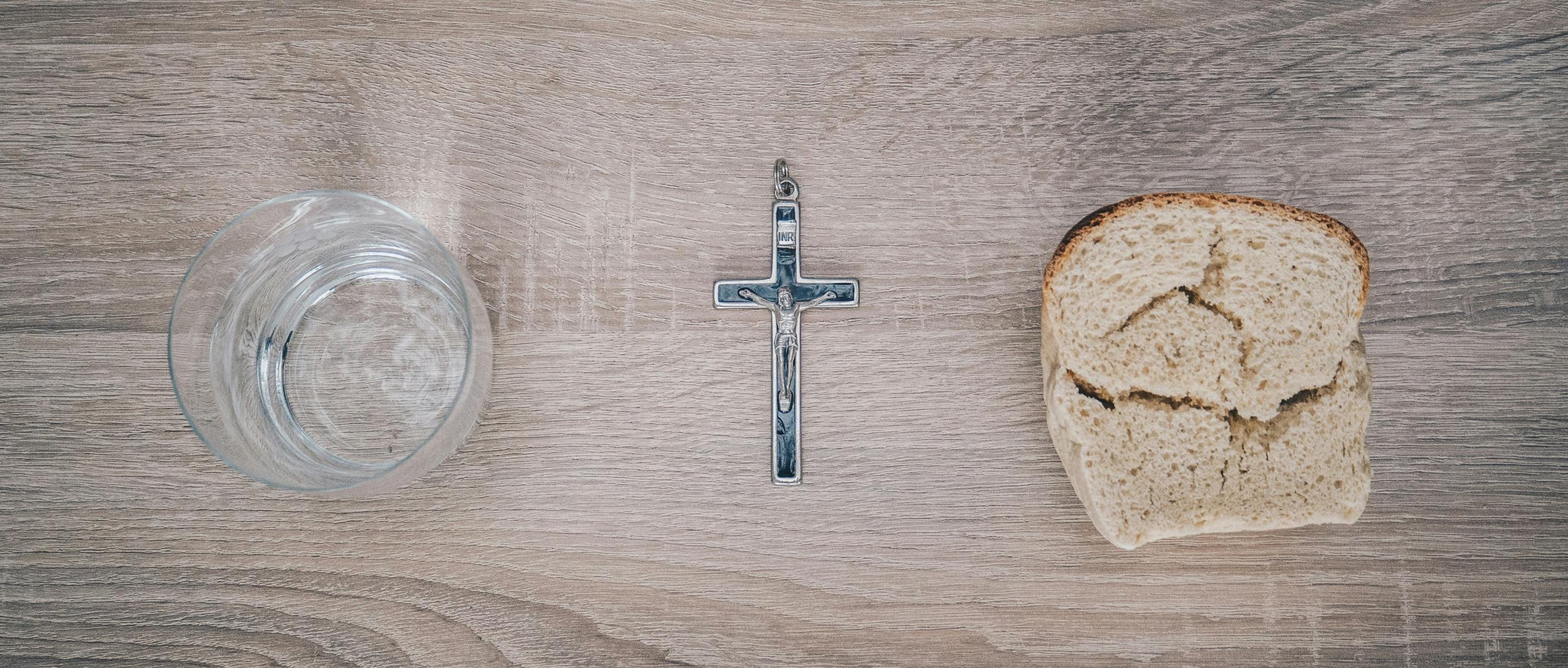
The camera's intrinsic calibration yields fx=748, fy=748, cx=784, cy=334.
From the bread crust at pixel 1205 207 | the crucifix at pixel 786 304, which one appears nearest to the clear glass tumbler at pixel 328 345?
the crucifix at pixel 786 304

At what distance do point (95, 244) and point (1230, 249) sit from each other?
1.76 meters

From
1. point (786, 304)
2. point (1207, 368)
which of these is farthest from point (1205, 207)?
point (786, 304)

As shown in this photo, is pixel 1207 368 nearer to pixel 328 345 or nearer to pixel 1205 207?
pixel 1205 207

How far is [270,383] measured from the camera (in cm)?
115

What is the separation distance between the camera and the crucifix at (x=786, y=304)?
44.4 inches

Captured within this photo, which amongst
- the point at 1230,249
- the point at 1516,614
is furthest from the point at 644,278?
the point at 1516,614

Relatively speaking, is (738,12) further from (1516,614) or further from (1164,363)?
(1516,614)

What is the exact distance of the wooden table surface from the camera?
1.14 m

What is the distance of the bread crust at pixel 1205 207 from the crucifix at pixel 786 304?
0.31 metres

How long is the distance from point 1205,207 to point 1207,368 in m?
0.23

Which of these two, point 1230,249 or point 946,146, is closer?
point 1230,249

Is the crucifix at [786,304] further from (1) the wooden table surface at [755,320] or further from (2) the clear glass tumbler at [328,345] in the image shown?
(2) the clear glass tumbler at [328,345]

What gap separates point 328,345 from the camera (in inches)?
46.1

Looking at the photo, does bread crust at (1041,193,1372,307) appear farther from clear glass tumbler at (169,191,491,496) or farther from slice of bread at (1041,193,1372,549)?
clear glass tumbler at (169,191,491,496)
